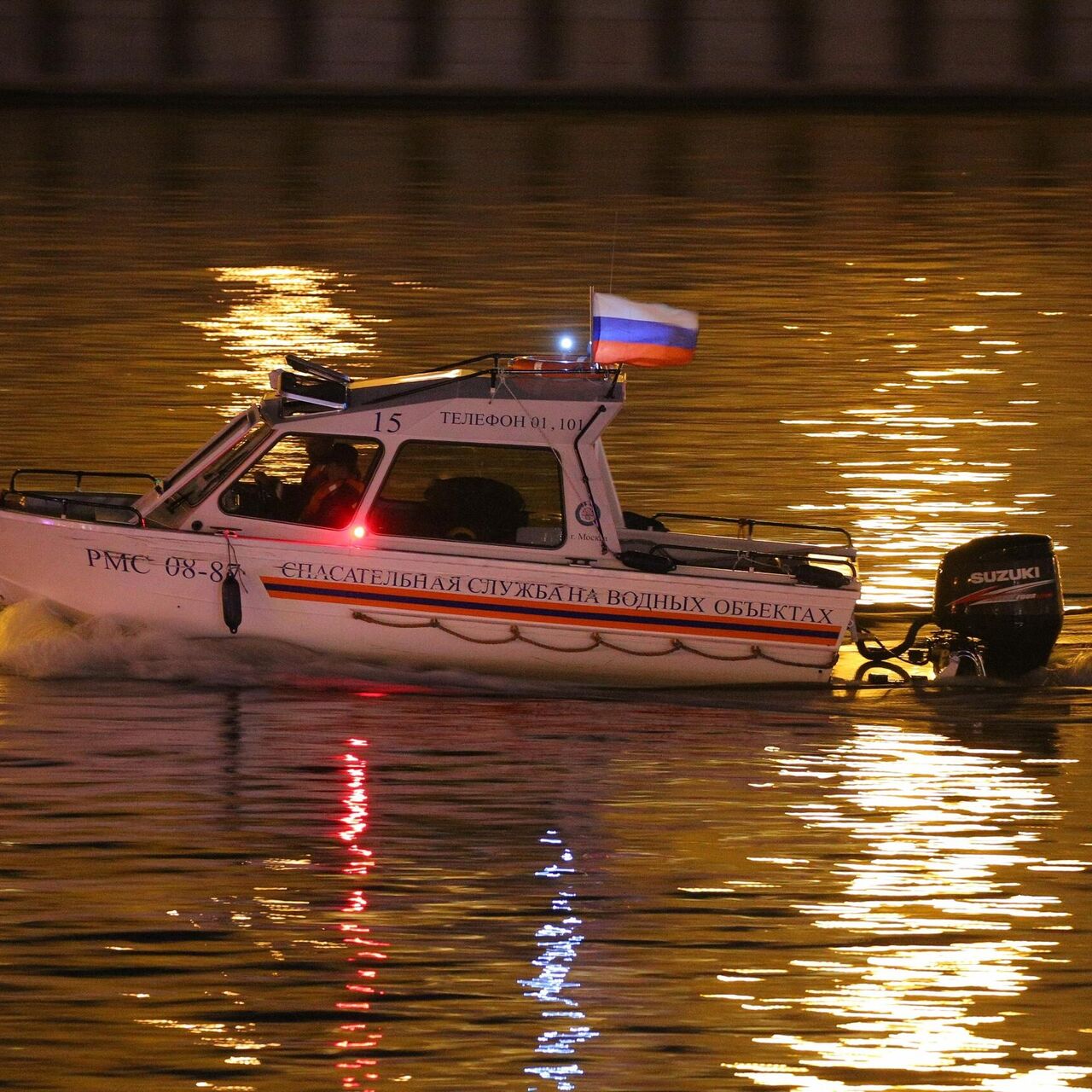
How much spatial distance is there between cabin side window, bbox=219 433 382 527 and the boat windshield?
0.08 m

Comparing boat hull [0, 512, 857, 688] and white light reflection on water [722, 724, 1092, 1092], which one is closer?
white light reflection on water [722, 724, 1092, 1092]

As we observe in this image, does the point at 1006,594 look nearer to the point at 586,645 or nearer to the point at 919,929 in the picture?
the point at 586,645

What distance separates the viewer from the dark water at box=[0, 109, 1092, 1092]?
845cm

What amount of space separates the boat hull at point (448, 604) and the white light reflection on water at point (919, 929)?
0.80 m

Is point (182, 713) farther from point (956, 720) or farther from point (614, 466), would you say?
point (614, 466)

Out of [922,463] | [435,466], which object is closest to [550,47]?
[922,463]

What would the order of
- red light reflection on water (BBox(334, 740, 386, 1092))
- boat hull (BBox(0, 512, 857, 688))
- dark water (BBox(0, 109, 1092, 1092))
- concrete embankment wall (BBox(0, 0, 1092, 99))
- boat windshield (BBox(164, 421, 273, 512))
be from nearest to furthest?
A: red light reflection on water (BBox(334, 740, 386, 1092)) → dark water (BBox(0, 109, 1092, 1092)) → boat hull (BBox(0, 512, 857, 688)) → boat windshield (BBox(164, 421, 273, 512)) → concrete embankment wall (BBox(0, 0, 1092, 99))

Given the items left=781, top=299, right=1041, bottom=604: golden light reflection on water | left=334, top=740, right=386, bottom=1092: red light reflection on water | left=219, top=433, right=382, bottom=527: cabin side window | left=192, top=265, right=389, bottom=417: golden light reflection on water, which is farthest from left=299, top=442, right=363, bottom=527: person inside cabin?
left=192, top=265, right=389, bottom=417: golden light reflection on water

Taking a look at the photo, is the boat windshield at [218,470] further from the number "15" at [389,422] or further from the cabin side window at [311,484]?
the number "15" at [389,422]

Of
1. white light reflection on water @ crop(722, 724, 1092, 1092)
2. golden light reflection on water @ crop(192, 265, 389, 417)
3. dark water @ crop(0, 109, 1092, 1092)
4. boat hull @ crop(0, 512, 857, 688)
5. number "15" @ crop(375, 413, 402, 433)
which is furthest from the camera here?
golden light reflection on water @ crop(192, 265, 389, 417)

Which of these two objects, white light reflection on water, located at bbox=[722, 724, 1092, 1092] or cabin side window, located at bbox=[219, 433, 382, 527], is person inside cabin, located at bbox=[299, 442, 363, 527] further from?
white light reflection on water, located at bbox=[722, 724, 1092, 1092]

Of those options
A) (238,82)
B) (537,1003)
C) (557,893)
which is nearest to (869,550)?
(557,893)

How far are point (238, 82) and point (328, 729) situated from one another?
26089 millimetres

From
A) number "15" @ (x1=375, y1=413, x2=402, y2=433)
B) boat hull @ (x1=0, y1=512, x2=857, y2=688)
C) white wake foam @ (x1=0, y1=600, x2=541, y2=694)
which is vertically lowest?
white wake foam @ (x1=0, y1=600, x2=541, y2=694)
